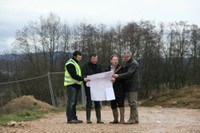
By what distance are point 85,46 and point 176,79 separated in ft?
29.8

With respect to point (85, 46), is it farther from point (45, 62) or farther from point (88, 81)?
point (88, 81)

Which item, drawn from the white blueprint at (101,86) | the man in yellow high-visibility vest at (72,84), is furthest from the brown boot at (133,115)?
the man in yellow high-visibility vest at (72,84)

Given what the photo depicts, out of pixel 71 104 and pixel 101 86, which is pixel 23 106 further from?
pixel 101 86

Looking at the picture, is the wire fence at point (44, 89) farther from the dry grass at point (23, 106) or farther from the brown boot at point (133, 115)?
the brown boot at point (133, 115)

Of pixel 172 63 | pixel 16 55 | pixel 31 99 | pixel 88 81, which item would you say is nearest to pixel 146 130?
pixel 88 81

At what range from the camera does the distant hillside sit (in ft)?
64.0

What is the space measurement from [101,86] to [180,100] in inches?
418

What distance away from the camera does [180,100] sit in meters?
20.8

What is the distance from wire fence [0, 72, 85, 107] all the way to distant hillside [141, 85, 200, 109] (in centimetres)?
470

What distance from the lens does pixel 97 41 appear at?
135 feet

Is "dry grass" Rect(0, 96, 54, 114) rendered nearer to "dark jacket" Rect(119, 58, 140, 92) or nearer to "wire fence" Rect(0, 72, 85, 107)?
"wire fence" Rect(0, 72, 85, 107)

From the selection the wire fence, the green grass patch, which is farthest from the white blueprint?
the wire fence

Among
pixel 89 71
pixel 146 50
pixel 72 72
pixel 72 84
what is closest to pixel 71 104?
pixel 72 84

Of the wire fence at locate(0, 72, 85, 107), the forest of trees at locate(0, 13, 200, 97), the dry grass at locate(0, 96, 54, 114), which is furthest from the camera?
the forest of trees at locate(0, 13, 200, 97)
